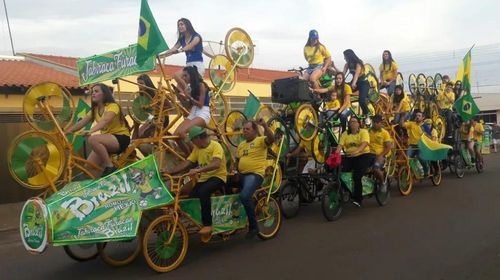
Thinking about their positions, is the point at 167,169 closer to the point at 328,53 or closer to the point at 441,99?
the point at 328,53

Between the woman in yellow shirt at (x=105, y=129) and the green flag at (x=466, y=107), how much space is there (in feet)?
41.3

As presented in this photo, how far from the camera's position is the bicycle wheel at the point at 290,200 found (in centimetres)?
960

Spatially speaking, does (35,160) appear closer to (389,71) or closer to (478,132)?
(389,71)

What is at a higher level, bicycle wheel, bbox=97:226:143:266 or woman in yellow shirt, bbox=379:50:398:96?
woman in yellow shirt, bbox=379:50:398:96

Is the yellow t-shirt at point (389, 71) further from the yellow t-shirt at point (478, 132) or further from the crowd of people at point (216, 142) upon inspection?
the yellow t-shirt at point (478, 132)

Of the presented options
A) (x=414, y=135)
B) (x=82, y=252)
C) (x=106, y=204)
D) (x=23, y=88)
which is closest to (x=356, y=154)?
(x=414, y=135)

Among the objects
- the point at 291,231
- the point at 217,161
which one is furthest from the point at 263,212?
the point at 217,161

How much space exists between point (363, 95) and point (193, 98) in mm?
5304

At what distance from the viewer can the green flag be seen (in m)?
16.3

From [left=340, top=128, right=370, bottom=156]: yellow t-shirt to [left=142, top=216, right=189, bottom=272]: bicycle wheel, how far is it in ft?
15.0

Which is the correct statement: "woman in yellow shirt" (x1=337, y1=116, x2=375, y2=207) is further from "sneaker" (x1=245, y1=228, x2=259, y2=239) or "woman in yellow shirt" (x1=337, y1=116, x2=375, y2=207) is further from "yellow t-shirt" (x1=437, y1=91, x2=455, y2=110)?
"yellow t-shirt" (x1=437, y1=91, x2=455, y2=110)

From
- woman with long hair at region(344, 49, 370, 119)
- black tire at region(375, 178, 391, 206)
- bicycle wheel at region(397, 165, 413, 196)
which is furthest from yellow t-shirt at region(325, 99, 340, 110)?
bicycle wheel at region(397, 165, 413, 196)

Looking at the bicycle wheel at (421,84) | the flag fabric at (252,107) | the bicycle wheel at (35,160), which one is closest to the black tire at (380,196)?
the flag fabric at (252,107)

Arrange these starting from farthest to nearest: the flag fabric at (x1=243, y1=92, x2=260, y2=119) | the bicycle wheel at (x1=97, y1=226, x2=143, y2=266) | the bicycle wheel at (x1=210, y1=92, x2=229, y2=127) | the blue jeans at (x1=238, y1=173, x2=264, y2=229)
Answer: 1. the flag fabric at (x1=243, y1=92, x2=260, y2=119)
2. the bicycle wheel at (x1=210, y1=92, x2=229, y2=127)
3. the blue jeans at (x1=238, y1=173, x2=264, y2=229)
4. the bicycle wheel at (x1=97, y1=226, x2=143, y2=266)
